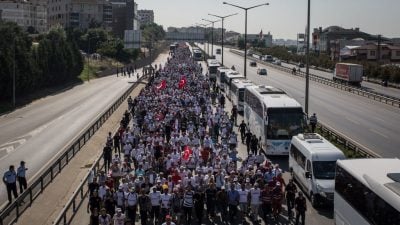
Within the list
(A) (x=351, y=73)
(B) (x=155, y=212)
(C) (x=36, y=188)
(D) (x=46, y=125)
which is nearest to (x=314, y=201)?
(B) (x=155, y=212)

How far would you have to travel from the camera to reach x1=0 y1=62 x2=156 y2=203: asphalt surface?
28094 mm

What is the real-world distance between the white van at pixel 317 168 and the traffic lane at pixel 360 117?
864 cm

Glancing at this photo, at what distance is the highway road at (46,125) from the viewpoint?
28.1 meters

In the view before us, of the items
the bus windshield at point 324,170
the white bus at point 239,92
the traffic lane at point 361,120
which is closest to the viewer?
the bus windshield at point 324,170

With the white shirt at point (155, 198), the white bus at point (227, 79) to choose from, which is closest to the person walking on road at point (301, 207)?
A: the white shirt at point (155, 198)

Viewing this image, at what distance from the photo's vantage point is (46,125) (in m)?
40.1

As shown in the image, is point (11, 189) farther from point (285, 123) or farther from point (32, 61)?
point (32, 61)

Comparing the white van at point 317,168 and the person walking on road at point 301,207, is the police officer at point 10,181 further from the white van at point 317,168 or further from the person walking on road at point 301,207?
the white van at point 317,168

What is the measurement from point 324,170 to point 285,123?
7.98m

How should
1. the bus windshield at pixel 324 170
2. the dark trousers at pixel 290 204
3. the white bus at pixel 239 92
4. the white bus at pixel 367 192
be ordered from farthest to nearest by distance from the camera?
the white bus at pixel 239 92 → the bus windshield at pixel 324 170 → the dark trousers at pixel 290 204 → the white bus at pixel 367 192

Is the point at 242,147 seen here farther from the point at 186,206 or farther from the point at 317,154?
the point at 186,206

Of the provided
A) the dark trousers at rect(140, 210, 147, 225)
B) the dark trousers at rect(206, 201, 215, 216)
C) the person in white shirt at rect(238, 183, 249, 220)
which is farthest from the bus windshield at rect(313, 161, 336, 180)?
the dark trousers at rect(140, 210, 147, 225)

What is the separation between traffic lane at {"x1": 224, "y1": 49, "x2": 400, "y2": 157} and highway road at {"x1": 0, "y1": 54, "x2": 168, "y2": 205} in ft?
57.1

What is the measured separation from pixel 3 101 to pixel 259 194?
4032 cm
